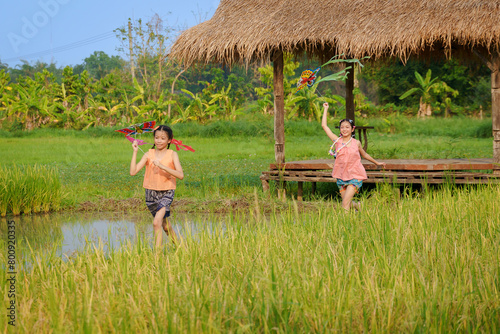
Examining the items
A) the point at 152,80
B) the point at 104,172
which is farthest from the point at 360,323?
the point at 152,80

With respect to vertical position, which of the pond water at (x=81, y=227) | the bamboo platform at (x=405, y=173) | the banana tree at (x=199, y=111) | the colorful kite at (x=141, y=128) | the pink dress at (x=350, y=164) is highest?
the banana tree at (x=199, y=111)

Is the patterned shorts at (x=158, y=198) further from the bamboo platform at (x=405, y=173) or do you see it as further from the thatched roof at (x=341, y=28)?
the thatched roof at (x=341, y=28)

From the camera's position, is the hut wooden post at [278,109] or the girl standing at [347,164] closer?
the girl standing at [347,164]

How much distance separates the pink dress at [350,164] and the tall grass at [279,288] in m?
1.74

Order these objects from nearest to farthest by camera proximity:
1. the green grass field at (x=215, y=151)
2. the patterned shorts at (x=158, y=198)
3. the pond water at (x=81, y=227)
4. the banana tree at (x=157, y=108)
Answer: the patterned shorts at (x=158, y=198) → the pond water at (x=81, y=227) → the green grass field at (x=215, y=151) → the banana tree at (x=157, y=108)

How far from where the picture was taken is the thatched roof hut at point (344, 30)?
7.59 meters

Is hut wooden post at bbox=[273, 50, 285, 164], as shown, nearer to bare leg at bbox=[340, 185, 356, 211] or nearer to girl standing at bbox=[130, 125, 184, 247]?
bare leg at bbox=[340, 185, 356, 211]

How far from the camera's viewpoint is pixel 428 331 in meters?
2.63

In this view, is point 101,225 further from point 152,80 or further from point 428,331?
point 152,80

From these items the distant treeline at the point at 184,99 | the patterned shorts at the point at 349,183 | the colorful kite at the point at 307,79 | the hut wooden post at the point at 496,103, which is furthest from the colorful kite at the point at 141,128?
the distant treeline at the point at 184,99

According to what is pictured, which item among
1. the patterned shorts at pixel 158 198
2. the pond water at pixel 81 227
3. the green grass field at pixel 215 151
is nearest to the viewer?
the patterned shorts at pixel 158 198

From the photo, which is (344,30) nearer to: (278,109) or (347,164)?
(278,109)

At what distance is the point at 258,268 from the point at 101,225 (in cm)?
405

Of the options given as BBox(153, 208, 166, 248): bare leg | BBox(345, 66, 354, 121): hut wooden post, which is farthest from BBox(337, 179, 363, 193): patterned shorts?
BBox(345, 66, 354, 121): hut wooden post
